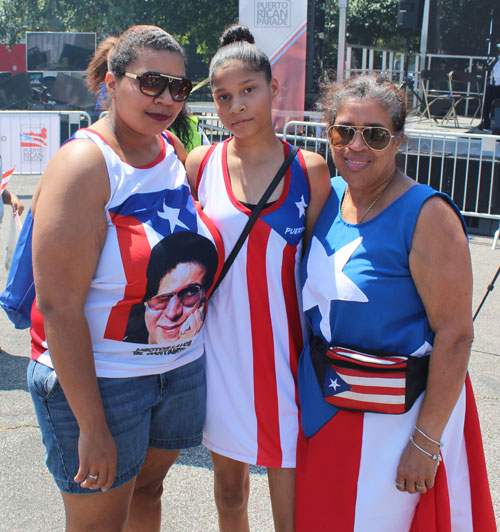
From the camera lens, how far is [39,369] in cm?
191

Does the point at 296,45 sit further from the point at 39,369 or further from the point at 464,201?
the point at 39,369

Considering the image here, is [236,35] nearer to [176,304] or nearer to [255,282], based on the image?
[255,282]

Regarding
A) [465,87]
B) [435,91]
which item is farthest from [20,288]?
[465,87]

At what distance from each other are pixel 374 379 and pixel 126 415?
2.50 ft

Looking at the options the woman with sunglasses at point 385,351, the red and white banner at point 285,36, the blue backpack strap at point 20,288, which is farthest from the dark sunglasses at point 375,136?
the red and white banner at point 285,36

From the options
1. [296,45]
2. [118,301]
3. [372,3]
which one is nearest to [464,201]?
[296,45]

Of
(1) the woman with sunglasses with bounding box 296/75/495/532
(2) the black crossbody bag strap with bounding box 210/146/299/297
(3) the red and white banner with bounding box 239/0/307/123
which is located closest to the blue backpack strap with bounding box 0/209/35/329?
(2) the black crossbody bag strap with bounding box 210/146/299/297

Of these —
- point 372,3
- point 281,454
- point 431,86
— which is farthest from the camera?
point 372,3

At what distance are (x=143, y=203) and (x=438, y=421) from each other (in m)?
1.11

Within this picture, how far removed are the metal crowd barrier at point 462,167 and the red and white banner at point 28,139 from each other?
4043 mm

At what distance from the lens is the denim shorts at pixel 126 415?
1.86 m

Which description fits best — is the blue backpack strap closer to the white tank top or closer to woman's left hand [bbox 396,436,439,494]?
the white tank top

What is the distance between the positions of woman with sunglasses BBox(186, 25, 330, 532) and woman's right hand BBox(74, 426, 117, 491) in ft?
1.64

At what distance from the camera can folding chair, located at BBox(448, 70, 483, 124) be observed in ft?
43.3
